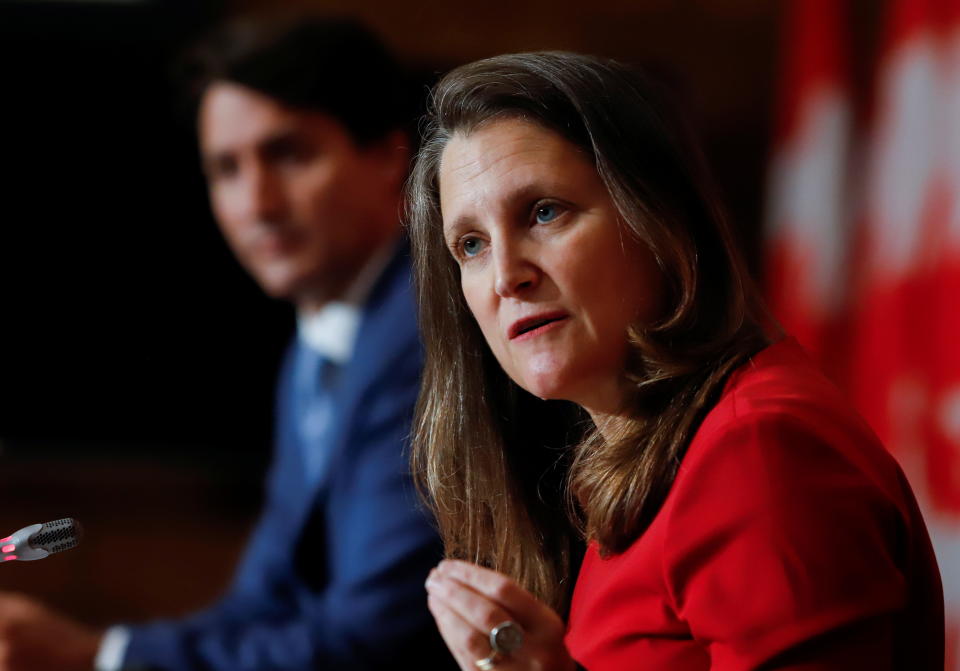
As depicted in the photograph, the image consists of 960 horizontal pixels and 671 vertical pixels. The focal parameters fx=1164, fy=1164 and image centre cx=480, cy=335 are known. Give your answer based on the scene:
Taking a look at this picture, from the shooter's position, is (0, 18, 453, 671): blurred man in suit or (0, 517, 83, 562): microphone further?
(0, 18, 453, 671): blurred man in suit

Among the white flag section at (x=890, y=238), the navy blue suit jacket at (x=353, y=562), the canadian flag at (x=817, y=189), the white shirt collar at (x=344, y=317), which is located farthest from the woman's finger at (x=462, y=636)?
the canadian flag at (x=817, y=189)

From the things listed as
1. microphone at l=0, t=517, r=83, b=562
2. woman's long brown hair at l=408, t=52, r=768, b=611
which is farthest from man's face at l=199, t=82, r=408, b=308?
microphone at l=0, t=517, r=83, b=562

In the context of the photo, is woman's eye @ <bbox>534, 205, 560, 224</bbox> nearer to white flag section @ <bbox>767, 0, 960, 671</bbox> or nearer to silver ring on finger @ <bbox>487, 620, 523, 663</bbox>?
silver ring on finger @ <bbox>487, 620, 523, 663</bbox>

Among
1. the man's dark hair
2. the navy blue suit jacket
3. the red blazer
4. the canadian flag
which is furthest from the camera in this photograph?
the canadian flag

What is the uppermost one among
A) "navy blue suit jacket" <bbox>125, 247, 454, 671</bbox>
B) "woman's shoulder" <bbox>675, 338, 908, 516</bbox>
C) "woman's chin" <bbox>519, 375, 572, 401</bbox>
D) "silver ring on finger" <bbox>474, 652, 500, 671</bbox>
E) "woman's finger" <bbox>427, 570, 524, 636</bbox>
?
"woman's chin" <bbox>519, 375, 572, 401</bbox>

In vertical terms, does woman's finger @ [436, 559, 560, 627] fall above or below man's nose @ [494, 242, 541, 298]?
below

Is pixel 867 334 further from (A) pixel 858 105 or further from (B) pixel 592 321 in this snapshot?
(B) pixel 592 321

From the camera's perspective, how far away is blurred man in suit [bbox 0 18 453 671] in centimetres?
114

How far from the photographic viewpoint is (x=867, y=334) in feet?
6.18

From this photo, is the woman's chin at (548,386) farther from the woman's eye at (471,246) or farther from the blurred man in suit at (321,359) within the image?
the blurred man in suit at (321,359)

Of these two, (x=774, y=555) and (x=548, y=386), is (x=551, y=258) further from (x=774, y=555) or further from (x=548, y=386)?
(x=774, y=555)

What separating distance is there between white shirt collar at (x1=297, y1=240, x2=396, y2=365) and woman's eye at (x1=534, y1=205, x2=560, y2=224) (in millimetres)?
836

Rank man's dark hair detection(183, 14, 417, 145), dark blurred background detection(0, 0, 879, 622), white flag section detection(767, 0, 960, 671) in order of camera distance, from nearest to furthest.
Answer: man's dark hair detection(183, 14, 417, 145)
white flag section detection(767, 0, 960, 671)
dark blurred background detection(0, 0, 879, 622)

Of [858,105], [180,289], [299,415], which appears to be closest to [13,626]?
[299,415]
